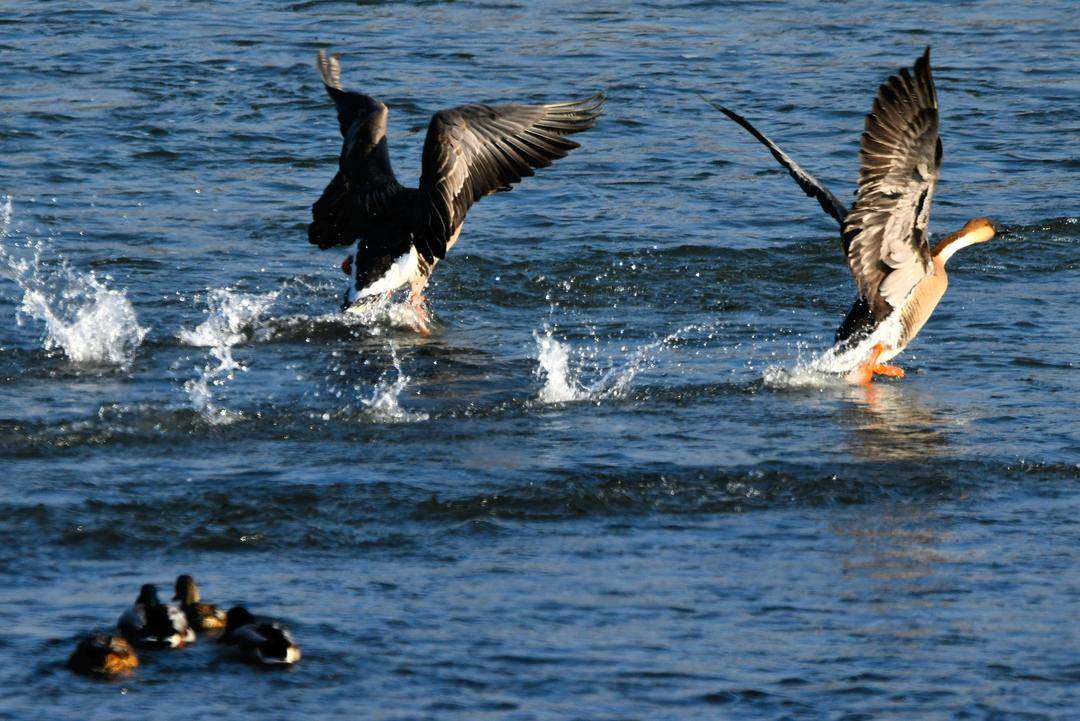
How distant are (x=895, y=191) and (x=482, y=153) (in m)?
2.72

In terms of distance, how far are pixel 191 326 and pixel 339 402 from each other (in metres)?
1.92

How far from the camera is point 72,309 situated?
10.7m

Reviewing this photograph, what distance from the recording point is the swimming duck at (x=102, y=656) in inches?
219

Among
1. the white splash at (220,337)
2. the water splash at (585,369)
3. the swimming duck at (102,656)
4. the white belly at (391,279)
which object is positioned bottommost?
the swimming duck at (102,656)

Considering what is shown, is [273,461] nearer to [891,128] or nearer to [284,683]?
[284,683]

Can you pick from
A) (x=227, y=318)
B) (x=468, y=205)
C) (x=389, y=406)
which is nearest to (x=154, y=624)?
(x=389, y=406)

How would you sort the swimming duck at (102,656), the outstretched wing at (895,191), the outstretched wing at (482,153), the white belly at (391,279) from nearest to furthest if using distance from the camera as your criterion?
the swimming duck at (102,656), the outstretched wing at (895,191), the outstretched wing at (482,153), the white belly at (391,279)

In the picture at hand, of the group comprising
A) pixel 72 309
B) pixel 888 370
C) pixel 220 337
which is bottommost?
pixel 888 370

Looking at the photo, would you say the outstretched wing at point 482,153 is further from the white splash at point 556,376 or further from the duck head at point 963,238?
the duck head at point 963,238

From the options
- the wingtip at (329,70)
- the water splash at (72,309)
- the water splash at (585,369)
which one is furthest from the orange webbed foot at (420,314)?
the wingtip at (329,70)

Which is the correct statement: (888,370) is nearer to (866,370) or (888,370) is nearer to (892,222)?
(866,370)

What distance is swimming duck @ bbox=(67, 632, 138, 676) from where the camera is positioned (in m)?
5.57

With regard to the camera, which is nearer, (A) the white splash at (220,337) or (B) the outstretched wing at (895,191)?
(B) the outstretched wing at (895,191)

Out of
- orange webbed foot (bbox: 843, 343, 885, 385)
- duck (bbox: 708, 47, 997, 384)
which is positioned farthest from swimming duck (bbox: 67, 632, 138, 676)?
orange webbed foot (bbox: 843, 343, 885, 385)
